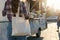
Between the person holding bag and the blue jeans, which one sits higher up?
the person holding bag

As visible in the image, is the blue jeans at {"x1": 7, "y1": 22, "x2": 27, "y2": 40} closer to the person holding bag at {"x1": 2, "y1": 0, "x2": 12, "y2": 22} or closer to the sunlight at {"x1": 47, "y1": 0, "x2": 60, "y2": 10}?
the person holding bag at {"x1": 2, "y1": 0, "x2": 12, "y2": 22}

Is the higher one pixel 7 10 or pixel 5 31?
pixel 7 10

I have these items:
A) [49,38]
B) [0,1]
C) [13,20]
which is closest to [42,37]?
[49,38]

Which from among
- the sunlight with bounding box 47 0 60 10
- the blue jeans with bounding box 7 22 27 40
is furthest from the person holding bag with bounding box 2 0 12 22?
the sunlight with bounding box 47 0 60 10

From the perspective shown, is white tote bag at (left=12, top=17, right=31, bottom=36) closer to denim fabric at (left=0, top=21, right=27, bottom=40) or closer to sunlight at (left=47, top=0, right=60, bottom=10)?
denim fabric at (left=0, top=21, right=27, bottom=40)

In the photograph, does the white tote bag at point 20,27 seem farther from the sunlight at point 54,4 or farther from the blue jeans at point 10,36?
the sunlight at point 54,4

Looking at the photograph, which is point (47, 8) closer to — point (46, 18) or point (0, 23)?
point (46, 18)

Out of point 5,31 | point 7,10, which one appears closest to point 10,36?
point 5,31

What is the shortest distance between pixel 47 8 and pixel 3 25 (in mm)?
388

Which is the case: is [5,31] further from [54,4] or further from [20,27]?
[54,4]

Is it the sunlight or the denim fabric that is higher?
the sunlight

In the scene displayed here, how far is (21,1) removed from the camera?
1170mm

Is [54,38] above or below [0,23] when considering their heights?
below

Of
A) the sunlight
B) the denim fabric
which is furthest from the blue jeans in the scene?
the sunlight
